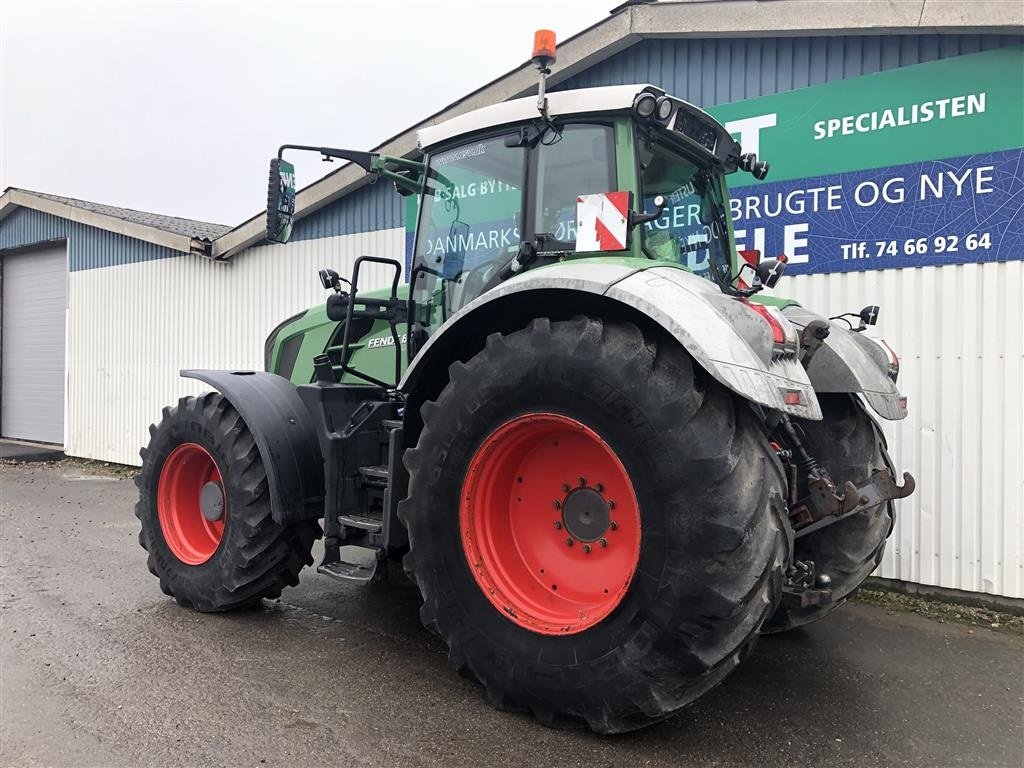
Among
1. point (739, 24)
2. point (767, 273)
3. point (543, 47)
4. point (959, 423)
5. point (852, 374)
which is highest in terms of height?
point (739, 24)

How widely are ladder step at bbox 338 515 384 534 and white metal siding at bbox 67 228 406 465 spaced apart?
5292 mm

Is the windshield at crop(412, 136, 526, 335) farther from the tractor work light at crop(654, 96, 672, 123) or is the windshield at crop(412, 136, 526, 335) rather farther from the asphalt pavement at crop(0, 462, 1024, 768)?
the asphalt pavement at crop(0, 462, 1024, 768)

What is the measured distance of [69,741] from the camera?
3002 mm

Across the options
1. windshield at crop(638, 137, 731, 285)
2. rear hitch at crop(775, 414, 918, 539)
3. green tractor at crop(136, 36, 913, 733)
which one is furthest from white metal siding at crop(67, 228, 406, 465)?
rear hitch at crop(775, 414, 918, 539)

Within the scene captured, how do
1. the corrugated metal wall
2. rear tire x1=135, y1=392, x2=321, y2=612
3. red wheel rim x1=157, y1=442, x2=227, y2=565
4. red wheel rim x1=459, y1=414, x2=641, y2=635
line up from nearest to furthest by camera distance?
→ 1. red wheel rim x1=459, y1=414, x2=641, y2=635
2. rear tire x1=135, y1=392, x2=321, y2=612
3. red wheel rim x1=157, y1=442, x2=227, y2=565
4. the corrugated metal wall

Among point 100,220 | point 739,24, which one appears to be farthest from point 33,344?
point 739,24

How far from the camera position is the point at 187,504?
4902mm

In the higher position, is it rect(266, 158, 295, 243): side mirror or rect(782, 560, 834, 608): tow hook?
rect(266, 158, 295, 243): side mirror

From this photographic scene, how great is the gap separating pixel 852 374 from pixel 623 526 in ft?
4.57

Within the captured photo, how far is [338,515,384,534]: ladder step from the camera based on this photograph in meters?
3.77

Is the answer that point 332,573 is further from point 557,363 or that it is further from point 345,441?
point 557,363

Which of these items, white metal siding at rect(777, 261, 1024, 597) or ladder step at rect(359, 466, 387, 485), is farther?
white metal siding at rect(777, 261, 1024, 597)

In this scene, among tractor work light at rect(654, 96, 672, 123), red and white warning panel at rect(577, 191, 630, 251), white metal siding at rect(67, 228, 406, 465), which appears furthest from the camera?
white metal siding at rect(67, 228, 406, 465)

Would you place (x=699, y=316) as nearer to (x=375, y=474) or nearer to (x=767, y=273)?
(x=767, y=273)
